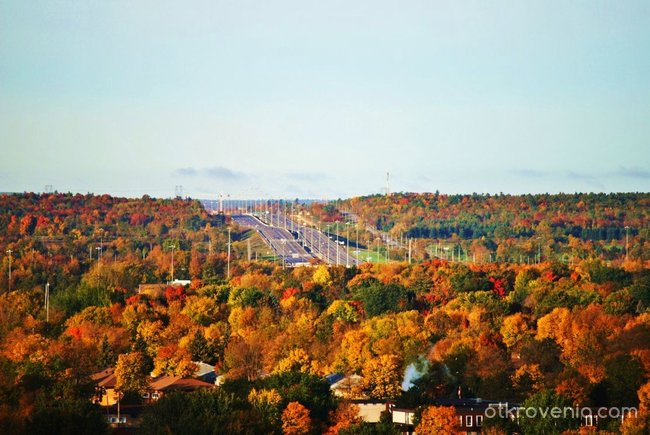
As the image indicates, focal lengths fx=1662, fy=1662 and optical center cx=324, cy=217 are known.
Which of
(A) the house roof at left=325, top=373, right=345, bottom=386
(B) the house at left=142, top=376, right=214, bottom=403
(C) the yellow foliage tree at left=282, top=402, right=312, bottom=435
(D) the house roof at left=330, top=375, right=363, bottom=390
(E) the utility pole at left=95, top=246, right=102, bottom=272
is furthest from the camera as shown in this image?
(E) the utility pole at left=95, top=246, right=102, bottom=272

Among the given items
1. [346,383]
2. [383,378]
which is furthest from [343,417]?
[383,378]

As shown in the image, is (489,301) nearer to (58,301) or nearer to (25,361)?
(58,301)

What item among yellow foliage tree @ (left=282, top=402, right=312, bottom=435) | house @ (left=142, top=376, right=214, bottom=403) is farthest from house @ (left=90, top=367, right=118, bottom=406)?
yellow foliage tree @ (left=282, top=402, right=312, bottom=435)

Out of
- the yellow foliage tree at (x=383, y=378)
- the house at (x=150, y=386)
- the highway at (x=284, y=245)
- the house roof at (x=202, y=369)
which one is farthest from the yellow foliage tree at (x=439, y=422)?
the highway at (x=284, y=245)

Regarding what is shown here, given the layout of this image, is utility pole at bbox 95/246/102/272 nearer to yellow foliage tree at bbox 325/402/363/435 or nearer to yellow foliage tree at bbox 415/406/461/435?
yellow foliage tree at bbox 325/402/363/435

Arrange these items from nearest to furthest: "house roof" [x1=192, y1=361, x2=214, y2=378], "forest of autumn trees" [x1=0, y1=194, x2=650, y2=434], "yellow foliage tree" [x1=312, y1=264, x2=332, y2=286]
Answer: "forest of autumn trees" [x1=0, y1=194, x2=650, y2=434]
"house roof" [x1=192, y1=361, x2=214, y2=378]
"yellow foliage tree" [x1=312, y1=264, x2=332, y2=286]

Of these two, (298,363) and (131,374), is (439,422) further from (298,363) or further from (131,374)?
(298,363)
